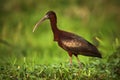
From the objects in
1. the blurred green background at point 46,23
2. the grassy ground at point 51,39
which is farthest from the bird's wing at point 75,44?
the blurred green background at point 46,23

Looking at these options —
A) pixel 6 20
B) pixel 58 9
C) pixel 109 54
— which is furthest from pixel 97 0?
pixel 109 54

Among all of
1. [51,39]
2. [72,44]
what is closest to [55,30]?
[72,44]

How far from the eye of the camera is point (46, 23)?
17500 mm

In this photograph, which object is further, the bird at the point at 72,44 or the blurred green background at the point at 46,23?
the blurred green background at the point at 46,23

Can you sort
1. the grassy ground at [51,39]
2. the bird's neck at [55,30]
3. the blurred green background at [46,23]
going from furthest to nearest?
the blurred green background at [46,23] → the bird's neck at [55,30] → the grassy ground at [51,39]

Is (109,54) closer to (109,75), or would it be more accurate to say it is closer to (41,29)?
(109,75)

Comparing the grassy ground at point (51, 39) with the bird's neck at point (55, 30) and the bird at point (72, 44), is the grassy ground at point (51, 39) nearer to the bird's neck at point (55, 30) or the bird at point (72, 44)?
the bird at point (72, 44)

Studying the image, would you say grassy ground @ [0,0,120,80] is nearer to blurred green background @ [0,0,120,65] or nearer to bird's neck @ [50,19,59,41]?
blurred green background @ [0,0,120,65]

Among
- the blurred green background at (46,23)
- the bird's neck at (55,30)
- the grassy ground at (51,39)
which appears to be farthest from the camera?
the blurred green background at (46,23)

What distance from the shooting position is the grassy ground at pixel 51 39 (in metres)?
10.4

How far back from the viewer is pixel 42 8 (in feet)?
61.3

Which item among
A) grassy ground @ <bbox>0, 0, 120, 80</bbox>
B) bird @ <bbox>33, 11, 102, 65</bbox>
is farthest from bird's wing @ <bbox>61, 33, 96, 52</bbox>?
grassy ground @ <bbox>0, 0, 120, 80</bbox>

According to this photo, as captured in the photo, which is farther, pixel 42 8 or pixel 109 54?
pixel 42 8

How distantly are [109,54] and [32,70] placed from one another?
4.94 feet
